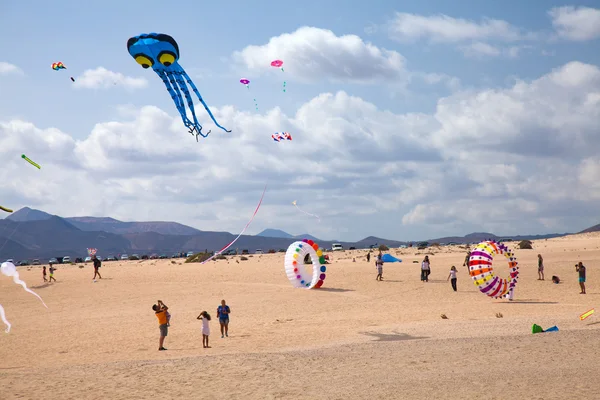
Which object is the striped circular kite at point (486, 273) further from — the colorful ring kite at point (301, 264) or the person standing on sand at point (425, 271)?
the colorful ring kite at point (301, 264)

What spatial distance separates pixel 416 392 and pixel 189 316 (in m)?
13.4

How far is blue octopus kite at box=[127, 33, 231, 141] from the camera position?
656 inches

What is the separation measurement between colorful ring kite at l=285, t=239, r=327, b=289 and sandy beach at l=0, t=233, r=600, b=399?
0.79 metres

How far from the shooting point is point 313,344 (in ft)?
49.8

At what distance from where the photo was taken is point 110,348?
1644 centimetres

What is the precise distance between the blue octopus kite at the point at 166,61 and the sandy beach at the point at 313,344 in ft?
22.2

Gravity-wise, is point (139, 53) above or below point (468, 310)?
above

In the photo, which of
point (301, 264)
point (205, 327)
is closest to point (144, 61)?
point (205, 327)

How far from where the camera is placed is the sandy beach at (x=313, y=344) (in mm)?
10625

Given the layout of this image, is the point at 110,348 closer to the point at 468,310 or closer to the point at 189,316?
the point at 189,316

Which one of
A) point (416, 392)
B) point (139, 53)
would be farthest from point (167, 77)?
point (416, 392)

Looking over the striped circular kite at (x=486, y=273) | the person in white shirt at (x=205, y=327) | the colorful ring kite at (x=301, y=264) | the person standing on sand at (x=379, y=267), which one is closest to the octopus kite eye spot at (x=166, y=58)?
the person in white shirt at (x=205, y=327)

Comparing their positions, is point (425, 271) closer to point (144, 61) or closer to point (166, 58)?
point (166, 58)

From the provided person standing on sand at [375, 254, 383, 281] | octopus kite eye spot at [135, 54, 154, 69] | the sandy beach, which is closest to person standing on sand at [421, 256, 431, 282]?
the sandy beach
